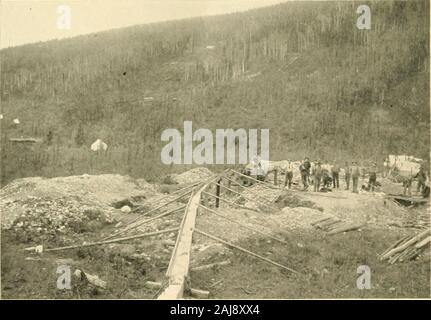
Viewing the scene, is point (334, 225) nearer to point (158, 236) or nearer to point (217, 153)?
point (158, 236)

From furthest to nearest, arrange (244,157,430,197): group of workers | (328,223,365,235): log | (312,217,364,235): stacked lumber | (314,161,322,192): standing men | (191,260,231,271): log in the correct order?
(314,161,322,192): standing men, (244,157,430,197): group of workers, (312,217,364,235): stacked lumber, (328,223,365,235): log, (191,260,231,271): log

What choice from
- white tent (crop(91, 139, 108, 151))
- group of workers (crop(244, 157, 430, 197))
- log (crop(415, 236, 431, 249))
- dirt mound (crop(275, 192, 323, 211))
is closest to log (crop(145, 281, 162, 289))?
log (crop(415, 236, 431, 249))

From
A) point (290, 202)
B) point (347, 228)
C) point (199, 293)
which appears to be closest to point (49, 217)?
point (199, 293)

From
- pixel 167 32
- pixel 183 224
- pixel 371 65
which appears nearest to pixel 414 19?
pixel 371 65

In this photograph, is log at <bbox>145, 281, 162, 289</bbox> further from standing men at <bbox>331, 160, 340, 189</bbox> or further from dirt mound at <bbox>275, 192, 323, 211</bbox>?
standing men at <bbox>331, 160, 340, 189</bbox>

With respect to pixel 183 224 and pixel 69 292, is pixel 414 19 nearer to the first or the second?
pixel 183 224

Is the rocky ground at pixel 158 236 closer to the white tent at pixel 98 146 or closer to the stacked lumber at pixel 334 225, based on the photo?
the stacked lumber at pixel 334 225

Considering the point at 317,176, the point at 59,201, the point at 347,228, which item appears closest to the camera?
the point at 347,228
